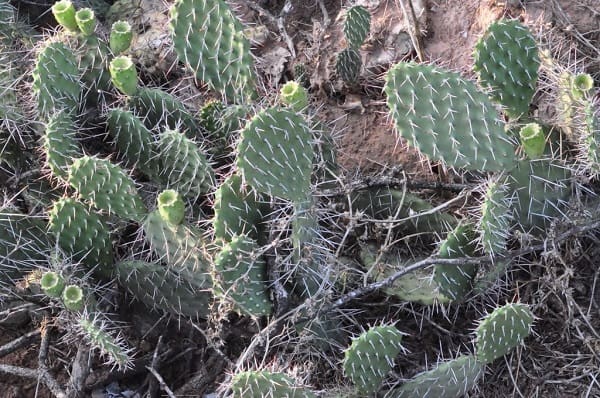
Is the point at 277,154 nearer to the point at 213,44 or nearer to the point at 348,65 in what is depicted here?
the point at 213,44

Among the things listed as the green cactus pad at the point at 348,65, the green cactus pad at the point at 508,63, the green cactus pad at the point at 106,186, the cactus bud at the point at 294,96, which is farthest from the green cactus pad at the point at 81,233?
the green cactus pad at the point at 508,63

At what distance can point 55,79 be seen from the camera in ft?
8.60

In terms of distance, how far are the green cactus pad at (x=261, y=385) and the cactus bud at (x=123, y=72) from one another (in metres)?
1.10

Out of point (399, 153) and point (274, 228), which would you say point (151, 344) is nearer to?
point (274, 228)

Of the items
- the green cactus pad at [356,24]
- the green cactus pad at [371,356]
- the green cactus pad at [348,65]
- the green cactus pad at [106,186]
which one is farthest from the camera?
the green cactus pad at [348,65]

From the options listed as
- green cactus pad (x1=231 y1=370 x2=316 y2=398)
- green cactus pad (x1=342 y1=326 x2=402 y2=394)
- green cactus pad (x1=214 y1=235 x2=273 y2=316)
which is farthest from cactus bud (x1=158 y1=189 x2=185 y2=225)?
green cactus pad (x1=342 y1=326 x2=402 y2=394)

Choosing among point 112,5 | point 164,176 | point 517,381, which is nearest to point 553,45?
point 517,381

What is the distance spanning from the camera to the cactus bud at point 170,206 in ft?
7.61

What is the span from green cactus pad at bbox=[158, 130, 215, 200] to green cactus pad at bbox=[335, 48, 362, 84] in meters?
0.85

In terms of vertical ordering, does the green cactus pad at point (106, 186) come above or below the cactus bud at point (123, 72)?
below

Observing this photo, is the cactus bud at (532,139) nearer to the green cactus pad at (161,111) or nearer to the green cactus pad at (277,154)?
the green cactus pad at (277,154)

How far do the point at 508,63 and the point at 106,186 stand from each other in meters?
1.36

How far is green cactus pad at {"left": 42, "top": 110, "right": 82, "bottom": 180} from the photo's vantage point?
252 cm

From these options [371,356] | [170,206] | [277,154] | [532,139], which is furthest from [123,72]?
[532,139]
